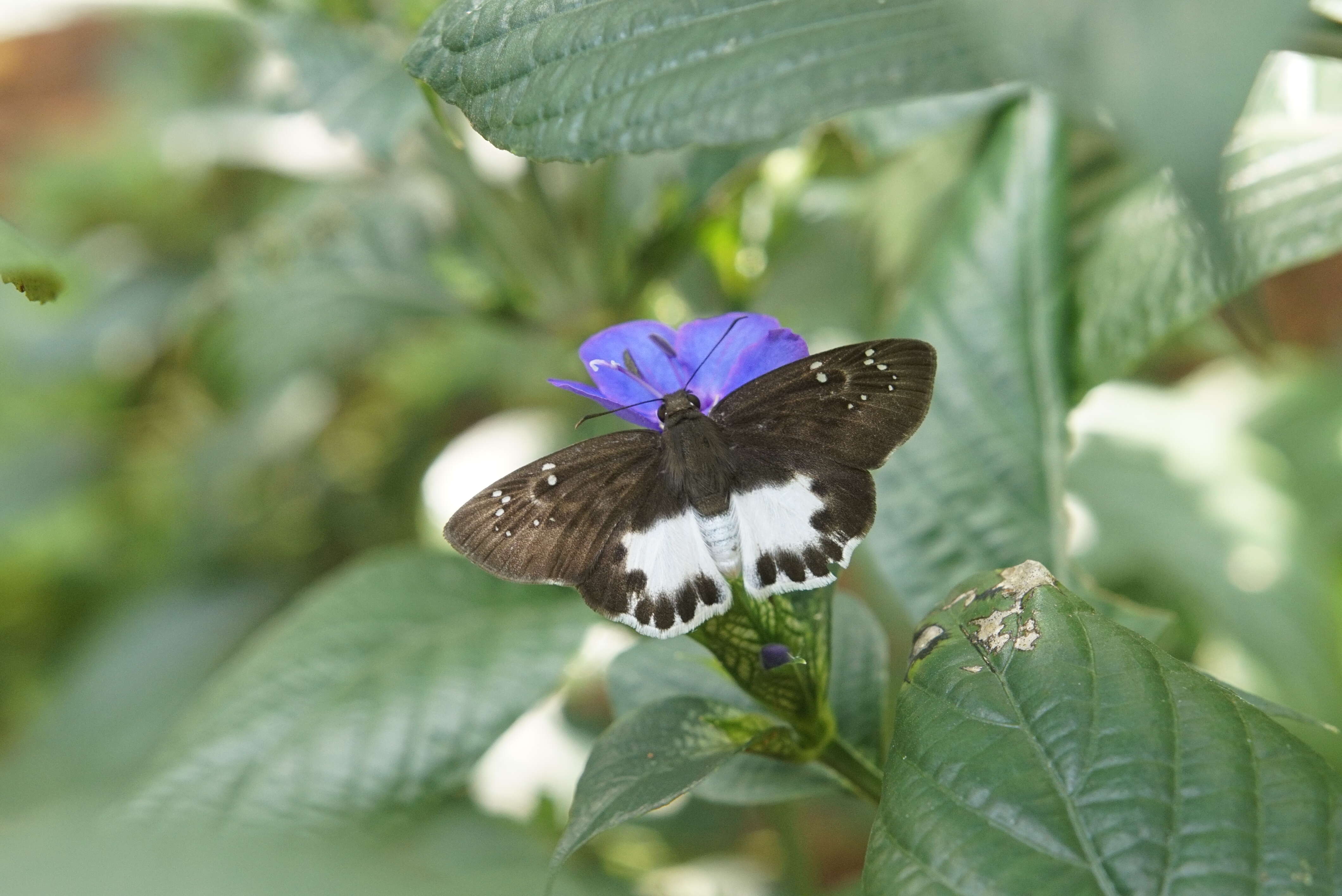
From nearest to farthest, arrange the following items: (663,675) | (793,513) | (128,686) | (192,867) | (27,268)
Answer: (192,867), (27,268), (793,513), (663,675), (128,686)

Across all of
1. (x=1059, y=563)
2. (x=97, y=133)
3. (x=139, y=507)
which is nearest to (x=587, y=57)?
(x=1059, y=563)

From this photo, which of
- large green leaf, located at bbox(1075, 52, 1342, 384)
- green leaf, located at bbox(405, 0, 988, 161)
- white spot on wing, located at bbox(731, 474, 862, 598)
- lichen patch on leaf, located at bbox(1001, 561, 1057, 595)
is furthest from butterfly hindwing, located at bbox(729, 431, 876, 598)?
large green leaf, located at bbox(1075, 52, 1342, 384)

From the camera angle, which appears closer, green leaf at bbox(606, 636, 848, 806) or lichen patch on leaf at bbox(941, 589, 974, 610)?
lichen patch on leaf at bbox(941, 589, 974, 610)

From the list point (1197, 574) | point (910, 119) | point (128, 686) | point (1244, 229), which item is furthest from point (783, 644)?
point (128, 686)

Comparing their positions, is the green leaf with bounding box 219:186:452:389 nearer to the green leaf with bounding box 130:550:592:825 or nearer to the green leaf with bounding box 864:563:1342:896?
the green leaf with bounding box 130:550:592:825

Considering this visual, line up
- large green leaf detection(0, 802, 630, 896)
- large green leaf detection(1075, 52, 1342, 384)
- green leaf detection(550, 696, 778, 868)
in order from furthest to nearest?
large green leaf detection(1075, 52, 1342, 384), green leaf detection(550, 696, 778, 868), large green leaf detection(0, 802, 630, 896)

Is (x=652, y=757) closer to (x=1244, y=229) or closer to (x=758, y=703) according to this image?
(x=758, y=703)

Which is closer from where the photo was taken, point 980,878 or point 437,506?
point 980,878

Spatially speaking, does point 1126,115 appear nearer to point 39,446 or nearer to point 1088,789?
point 1088,789
